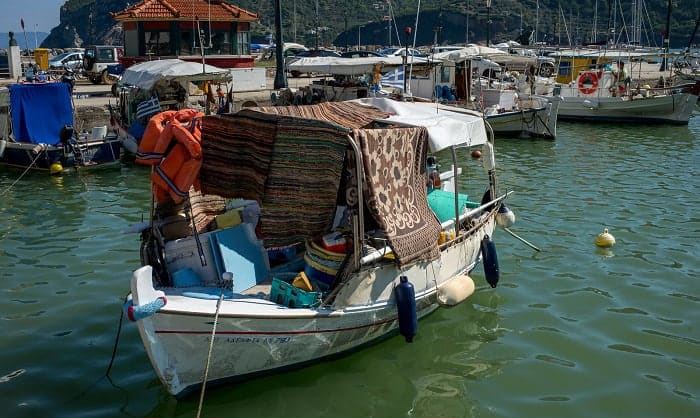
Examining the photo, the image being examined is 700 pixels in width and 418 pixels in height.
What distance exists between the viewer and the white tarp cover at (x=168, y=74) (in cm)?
1966

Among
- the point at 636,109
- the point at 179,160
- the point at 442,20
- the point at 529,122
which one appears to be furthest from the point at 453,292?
the point at 442,20

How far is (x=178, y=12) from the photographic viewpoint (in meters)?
30.2

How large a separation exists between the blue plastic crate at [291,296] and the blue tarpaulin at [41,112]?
14024mm

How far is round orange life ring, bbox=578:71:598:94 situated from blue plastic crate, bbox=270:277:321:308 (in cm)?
2590

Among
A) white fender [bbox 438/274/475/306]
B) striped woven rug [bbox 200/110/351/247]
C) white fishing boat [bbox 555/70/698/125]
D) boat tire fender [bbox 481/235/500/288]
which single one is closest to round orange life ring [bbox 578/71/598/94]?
white fishing boat [bbox 555/70/698/125]

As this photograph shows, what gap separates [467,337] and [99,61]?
33575mm

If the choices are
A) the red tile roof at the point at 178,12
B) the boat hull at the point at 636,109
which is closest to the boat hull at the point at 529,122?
the boat hull at the point at 636,109

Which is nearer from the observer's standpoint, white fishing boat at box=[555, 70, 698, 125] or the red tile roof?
white fishing boat at box=[555, 70, 698, 125]

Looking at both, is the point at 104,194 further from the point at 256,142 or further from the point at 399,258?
the point at 399,258

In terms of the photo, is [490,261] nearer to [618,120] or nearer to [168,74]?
[168,74]

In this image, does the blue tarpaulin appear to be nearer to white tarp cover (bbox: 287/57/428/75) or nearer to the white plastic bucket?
the white plastic bucket

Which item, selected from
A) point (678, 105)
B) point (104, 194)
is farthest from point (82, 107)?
point (678, 105)

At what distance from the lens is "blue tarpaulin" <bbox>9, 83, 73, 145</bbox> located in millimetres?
18750

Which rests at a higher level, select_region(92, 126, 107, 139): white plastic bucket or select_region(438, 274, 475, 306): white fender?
select_region(92, 126, 107, 139): white plastic bucket
